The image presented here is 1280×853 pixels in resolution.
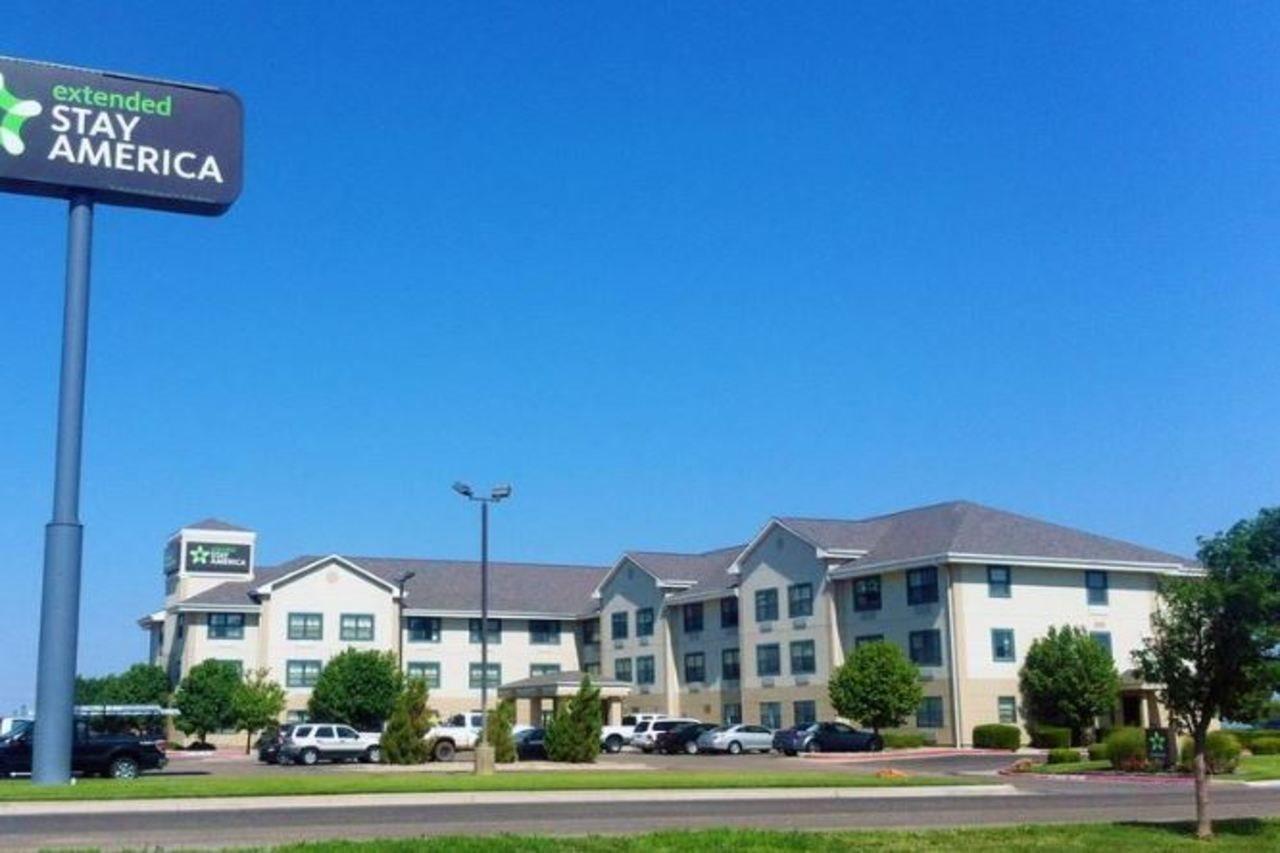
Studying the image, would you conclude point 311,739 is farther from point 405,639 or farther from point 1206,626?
point 1206,626

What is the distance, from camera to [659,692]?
78062 mm

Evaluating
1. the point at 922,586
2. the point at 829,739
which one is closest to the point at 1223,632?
the point at 829,739

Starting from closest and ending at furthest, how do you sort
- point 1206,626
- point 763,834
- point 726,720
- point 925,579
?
point 763,834 < point 1206,626 < point 925,579 < point 726,720

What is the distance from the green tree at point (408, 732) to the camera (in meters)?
48.2

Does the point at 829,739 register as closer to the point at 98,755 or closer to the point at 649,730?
the point at 649,730

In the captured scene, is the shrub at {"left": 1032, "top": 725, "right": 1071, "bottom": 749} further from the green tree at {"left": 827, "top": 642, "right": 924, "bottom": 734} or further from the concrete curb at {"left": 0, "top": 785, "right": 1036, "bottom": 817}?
the concrete curb at {"left": 0, "top": 785, "right": 1036, "bottom": 817}

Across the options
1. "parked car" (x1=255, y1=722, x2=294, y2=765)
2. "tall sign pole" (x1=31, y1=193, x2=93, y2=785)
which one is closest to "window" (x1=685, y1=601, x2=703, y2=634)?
"parked car" (x1=255, y1=722, x2=294, y2=765)

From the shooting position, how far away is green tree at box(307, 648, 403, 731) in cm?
7075

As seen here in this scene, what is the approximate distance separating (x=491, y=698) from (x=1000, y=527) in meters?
36.6

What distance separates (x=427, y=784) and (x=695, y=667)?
4597 cm

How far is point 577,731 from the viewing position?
47.2 meters

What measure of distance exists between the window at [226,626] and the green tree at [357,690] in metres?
9.98

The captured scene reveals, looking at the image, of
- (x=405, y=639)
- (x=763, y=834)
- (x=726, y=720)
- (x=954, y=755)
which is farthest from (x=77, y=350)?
(x=405, y=639)

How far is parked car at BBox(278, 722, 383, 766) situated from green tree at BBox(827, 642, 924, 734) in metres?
18.8
